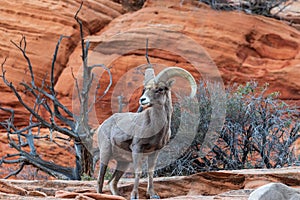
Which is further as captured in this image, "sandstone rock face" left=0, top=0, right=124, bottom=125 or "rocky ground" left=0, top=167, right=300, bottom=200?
"sandstone rock face" left=0, top=0, right=124, bottom=125

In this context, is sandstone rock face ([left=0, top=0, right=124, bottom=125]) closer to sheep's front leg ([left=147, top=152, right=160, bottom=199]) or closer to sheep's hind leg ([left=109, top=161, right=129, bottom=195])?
sheep's hind leg ([left=109, top=161, right=129, bottom=195])

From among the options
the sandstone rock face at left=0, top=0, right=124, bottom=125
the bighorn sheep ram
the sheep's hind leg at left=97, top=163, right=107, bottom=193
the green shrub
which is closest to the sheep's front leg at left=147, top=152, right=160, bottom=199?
the bighorn sheep ram

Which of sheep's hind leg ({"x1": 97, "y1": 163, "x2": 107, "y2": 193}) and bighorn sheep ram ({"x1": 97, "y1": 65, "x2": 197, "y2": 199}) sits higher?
bighorn sheep ram ({"x1": 97, "y1": 65, "x2": 197, "y2": 199})

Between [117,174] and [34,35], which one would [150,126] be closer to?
[117,174]

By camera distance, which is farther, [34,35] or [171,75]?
[34,35]

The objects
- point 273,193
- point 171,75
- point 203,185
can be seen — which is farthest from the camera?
point 203,185

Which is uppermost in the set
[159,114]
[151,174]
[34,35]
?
[159,114]

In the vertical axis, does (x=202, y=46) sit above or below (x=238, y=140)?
above

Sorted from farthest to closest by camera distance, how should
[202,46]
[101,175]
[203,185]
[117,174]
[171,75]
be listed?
[202,46] < [203,185] < [117,174] < [101,175] < [171,75]

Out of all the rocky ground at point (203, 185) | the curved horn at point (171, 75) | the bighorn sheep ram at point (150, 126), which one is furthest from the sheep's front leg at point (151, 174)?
the curved horn at point (171, 75)

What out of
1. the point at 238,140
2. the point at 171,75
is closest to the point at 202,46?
the point at 238,140

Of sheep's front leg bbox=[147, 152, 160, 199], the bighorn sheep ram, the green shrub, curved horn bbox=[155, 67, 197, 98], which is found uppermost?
curved horn bbox=[155, 67, 197, 98]

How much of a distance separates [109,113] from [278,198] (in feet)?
34.8

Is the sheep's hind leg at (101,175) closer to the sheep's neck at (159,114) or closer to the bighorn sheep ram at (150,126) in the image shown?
the bighorn sheep ram at (150,126)
